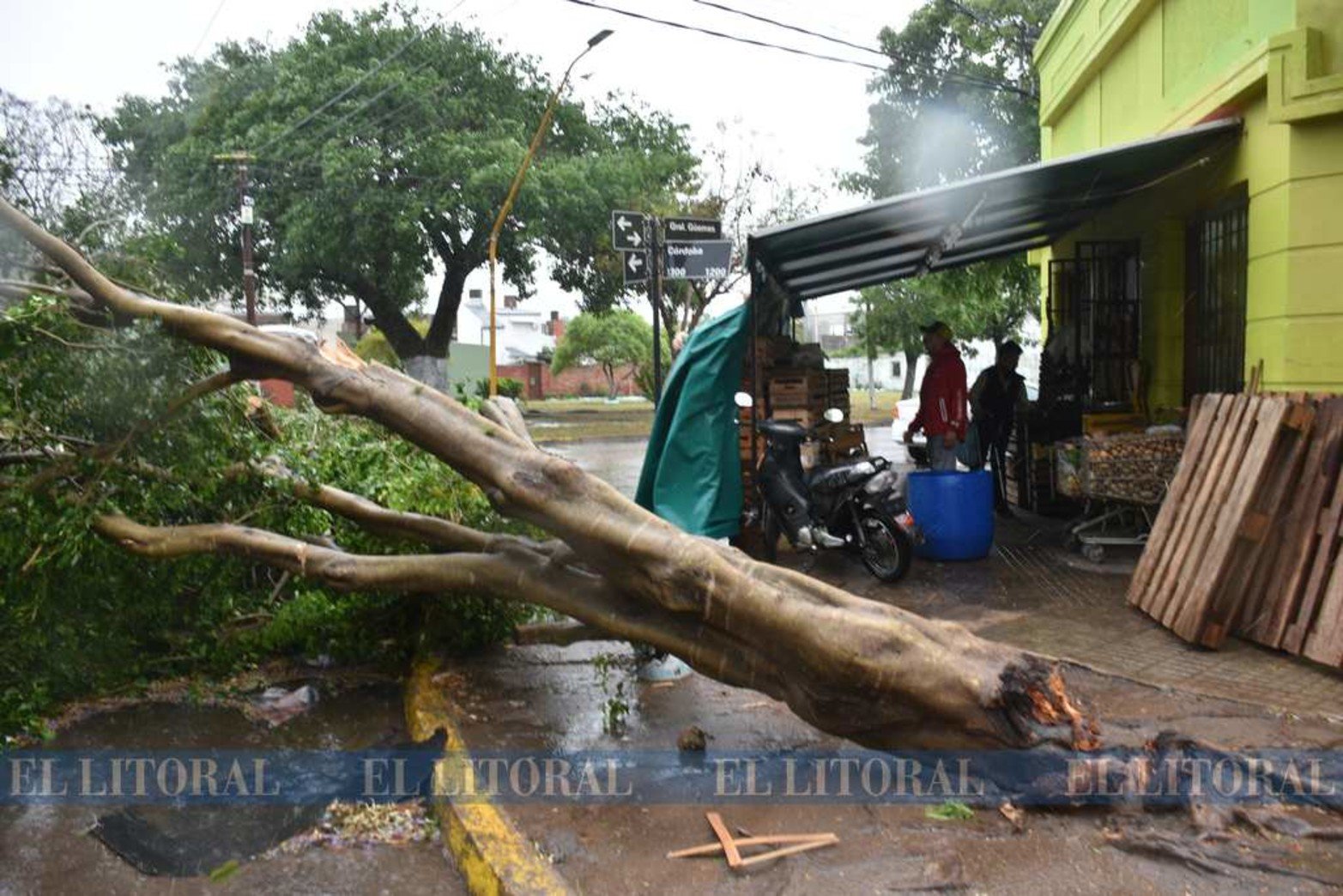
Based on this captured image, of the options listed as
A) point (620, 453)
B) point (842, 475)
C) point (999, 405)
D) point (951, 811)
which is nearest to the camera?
point (951, 811)

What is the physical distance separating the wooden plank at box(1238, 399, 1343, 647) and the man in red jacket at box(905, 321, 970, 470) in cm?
393

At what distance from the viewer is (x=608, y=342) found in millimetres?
54031

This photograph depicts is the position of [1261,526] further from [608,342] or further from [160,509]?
[608,342]

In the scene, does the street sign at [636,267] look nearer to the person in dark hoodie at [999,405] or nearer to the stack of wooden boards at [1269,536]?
the person in dark hoodie at [999,405]

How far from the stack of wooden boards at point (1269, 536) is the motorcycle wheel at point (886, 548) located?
195 cm

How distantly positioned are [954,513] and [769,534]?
1476 millimetres

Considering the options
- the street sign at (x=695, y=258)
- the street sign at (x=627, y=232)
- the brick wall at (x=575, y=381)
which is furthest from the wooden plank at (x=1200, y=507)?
the brick wall at (x=575, y=381)

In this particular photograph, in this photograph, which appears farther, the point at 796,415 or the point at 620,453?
the point at 620,453

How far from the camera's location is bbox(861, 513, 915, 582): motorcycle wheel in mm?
7750

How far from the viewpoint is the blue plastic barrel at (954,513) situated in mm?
8422

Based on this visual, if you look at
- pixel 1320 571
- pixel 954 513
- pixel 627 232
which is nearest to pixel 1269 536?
pixel 1320 571

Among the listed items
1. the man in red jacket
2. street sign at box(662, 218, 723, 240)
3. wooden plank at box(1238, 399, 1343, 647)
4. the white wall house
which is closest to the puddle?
wooden plank at box(1238, 399, 1343, 647)

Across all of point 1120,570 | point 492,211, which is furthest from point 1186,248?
point 492,211

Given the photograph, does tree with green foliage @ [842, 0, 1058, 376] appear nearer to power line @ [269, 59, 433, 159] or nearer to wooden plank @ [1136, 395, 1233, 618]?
power line @ [269, 59, 433, 159]
